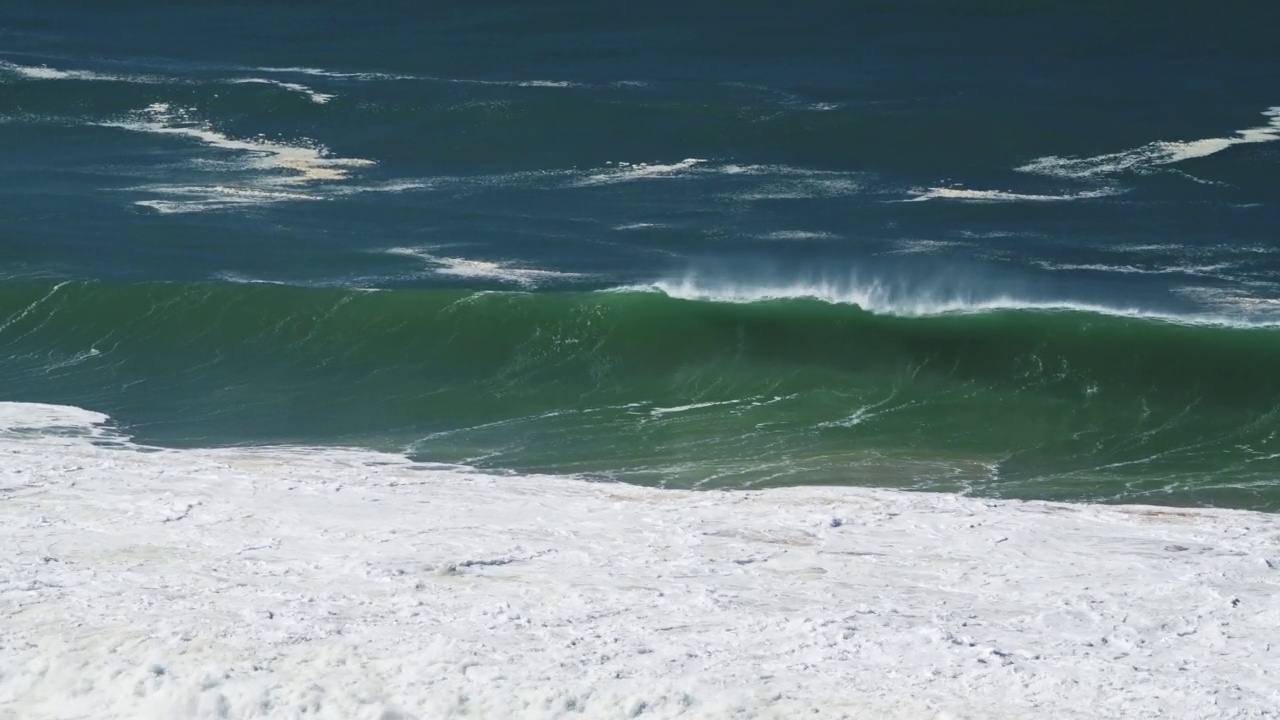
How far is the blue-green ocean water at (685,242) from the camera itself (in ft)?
54.2

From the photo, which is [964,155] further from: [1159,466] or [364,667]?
[364,667]

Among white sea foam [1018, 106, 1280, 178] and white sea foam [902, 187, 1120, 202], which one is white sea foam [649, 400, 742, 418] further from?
white sea foam [1018, 106, 1280, 178]

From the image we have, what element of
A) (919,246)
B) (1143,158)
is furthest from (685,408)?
(1143,158)

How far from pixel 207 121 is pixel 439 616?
21.2 m

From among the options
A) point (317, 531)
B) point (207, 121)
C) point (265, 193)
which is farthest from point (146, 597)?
point (207, 121)

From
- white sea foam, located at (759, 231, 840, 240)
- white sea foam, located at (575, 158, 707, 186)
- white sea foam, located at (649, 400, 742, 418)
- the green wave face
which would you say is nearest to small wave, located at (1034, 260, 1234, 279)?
the green wave face

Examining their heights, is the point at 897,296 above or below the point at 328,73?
below

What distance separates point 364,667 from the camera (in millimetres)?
9969

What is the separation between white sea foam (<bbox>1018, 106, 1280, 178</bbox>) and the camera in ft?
84.4

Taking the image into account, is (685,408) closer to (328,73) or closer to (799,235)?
(799,235)

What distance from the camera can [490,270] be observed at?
2164 centimetres

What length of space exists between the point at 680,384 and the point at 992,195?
28.3 ft

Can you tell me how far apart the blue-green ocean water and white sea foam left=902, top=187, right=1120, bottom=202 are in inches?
3.3

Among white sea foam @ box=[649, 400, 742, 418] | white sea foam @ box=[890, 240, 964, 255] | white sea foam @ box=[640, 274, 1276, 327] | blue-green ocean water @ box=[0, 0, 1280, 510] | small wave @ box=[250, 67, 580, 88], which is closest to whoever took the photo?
blue-green ocean water @ box=[0, 0, 1280, 510]
